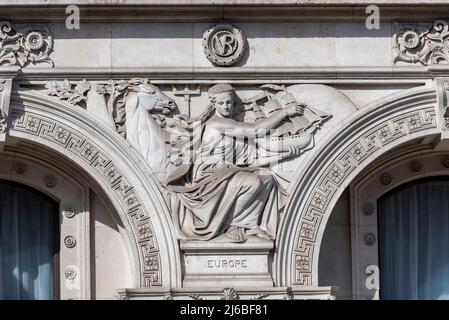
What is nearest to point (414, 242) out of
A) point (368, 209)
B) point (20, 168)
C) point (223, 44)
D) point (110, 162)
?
point (368, 209)

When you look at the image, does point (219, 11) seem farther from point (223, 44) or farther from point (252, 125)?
point (252, 125)

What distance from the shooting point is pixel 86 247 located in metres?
28.4

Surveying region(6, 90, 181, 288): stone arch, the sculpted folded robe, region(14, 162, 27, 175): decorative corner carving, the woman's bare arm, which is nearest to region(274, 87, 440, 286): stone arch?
the sculpted folded robe

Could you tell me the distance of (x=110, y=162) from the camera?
28.0 metres

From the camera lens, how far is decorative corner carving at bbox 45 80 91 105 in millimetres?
28156

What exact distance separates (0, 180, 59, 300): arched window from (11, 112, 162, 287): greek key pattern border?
33.8 inches

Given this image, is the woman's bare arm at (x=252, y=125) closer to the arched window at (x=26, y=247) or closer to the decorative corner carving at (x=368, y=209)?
the decorative corner carving at (x=368, y=209)

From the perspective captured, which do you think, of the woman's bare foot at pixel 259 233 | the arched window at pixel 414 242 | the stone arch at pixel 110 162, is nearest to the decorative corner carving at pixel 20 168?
the stone arch at pixel 110 162

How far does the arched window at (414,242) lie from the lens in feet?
94.8

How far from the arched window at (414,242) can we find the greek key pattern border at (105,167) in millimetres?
2779

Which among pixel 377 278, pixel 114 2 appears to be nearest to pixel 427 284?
pixel 377 278

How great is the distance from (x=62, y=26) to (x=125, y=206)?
2.12 m

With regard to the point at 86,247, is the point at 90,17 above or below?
above
